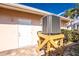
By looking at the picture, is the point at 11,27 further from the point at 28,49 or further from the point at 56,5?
the point at 56,5

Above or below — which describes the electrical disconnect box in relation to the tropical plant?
below

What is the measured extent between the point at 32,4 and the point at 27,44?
3.16 feet

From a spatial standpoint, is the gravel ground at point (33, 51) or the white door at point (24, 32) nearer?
the gravel ground at point (33, 51)

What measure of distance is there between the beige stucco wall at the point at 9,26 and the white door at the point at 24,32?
0.31ft

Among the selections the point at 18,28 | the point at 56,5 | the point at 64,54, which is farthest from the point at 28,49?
the point at 56,5

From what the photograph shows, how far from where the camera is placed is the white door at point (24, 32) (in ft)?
12.8

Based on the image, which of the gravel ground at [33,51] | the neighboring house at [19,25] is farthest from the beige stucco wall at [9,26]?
the gravel ground at [33,51]

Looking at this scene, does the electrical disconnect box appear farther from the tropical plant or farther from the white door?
the white door

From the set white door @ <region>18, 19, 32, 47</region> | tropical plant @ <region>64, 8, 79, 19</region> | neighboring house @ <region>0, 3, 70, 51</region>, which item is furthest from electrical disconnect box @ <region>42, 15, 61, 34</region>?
white door @ <region>18, 19, 32, 47</region>

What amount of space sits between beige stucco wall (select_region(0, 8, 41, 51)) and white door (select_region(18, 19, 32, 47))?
0.10m

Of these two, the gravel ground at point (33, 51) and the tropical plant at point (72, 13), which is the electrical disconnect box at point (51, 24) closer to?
the tropical plant at point (72, 13)

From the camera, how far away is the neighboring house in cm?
381

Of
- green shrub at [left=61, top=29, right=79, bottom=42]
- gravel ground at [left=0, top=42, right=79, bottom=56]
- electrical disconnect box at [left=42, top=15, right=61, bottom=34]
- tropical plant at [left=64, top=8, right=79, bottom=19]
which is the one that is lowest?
gravel ground at [left=0, top=42, right=79, bottom=56]

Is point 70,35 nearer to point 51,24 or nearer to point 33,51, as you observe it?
point 51,24
